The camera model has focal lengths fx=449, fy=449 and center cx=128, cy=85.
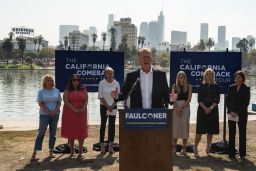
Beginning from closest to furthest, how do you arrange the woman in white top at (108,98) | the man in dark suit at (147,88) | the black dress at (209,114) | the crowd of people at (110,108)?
1. the man in dark suit at (147,88)
2. the crowd of people at (110,108)
3. the black dress at (209,114)
4. the woman in white top at (108,98)

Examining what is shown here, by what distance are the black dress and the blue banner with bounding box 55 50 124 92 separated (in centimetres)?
235

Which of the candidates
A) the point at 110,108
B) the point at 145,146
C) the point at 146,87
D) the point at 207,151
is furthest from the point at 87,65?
the point at 145,146

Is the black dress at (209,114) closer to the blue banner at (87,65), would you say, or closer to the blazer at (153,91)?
the blue banner at (87,65)

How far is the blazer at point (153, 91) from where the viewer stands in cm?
656

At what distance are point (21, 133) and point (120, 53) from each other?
14.3 ft

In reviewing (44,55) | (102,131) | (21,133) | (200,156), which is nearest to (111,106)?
(102,131)

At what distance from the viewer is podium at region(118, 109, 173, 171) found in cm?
627

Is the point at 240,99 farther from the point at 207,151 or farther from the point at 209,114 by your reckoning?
the point at 207,151

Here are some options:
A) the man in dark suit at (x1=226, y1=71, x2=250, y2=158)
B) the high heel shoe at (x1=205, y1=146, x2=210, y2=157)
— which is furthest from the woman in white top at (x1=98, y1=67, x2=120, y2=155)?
the man in dark suit at (x1=226, y1=71, x2=250, y2=158)

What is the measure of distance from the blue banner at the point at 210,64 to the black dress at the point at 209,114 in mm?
1349

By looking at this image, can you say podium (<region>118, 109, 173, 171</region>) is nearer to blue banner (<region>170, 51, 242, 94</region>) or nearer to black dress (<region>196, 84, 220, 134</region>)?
black dress (<region>196, 84, 220, 134</region>)

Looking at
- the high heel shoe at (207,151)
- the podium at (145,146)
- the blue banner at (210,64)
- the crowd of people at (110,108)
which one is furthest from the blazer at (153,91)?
the blue banner at (210,64)

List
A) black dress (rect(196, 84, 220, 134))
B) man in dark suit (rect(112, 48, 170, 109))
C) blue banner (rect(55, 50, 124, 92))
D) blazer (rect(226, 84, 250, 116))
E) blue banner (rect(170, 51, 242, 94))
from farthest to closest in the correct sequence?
blue banner (rect(170, 51, 242, 94)), blue banner (rect(55, 50, 124, 92)), black dress (rect(196, 84, 220, 134)), blazer (rect(226, 84, 250, 116)), man in dark suit (rect(112, 48, 170, 109))

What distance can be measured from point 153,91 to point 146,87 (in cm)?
12
